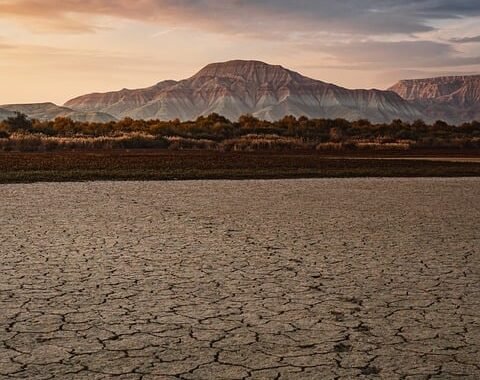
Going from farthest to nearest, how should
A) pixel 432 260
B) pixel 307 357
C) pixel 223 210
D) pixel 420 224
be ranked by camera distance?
pixel 223 210 < pixel 420 224 < pixel 432 260 < pixel 307 357

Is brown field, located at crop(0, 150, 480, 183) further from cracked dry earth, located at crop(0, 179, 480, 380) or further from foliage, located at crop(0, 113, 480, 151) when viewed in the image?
foliage, located at crop(0, 113, 480, 151)

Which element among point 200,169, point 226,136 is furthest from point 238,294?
point 226,136

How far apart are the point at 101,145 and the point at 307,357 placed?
43612mm

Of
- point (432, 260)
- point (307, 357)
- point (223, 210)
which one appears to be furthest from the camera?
point (223, 210)

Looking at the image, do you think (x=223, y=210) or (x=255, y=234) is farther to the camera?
(x=223, y=210)

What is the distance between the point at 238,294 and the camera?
706 cm

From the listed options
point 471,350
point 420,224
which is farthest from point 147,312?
point 420,224

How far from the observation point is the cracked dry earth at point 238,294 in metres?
4.98

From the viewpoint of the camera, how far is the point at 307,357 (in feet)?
16.6

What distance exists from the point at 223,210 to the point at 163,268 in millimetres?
6424

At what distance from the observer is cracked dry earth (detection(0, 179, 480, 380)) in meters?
4.98

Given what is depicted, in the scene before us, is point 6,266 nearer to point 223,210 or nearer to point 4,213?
point 4,213

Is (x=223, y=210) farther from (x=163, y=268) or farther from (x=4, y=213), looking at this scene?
(x=163, y=268)

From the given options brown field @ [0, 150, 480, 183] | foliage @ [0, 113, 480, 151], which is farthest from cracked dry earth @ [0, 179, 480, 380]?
foliage @ [0, 113, 480, 151]
